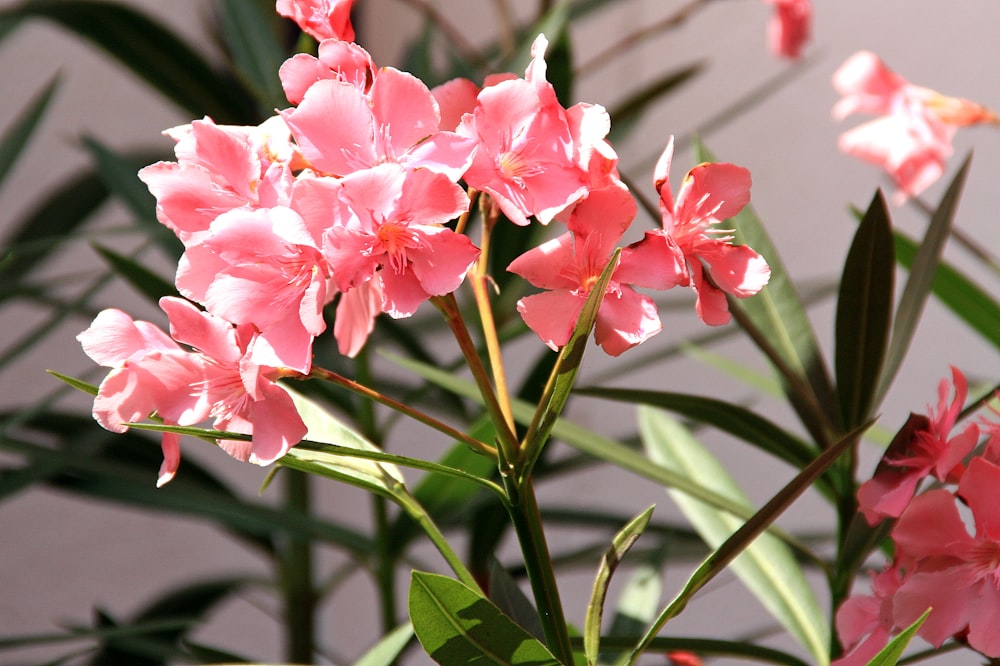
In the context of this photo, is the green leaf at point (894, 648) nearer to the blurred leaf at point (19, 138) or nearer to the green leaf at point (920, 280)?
the green leaf at point (920, 280)

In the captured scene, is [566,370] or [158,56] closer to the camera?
[566,370]

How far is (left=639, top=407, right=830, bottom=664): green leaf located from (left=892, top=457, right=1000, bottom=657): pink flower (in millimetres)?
166

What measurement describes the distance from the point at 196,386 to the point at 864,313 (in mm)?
347

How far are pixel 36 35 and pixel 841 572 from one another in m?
1.63

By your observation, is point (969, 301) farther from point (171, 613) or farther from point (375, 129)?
point (171, 613)

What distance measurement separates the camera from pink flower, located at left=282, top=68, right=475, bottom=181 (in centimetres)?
36

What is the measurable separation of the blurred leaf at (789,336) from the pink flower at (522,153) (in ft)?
0.75

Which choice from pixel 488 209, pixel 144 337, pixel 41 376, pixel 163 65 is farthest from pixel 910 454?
pixel 41 376

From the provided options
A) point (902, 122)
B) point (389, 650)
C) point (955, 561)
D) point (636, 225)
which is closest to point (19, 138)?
point (389, 650)

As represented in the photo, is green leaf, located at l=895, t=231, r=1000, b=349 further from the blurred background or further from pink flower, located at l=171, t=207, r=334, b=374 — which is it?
the blurred background

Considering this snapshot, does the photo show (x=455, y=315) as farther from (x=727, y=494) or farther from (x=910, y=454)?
(x=727, y=494)

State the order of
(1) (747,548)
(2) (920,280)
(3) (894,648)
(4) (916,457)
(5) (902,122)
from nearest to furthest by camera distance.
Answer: (3) (894,648) < (4) (916,457) < (2) (920,280) < (1) (747,548) < (5) (902,122)

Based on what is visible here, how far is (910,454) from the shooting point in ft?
1.51

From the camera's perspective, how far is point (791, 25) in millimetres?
1225
